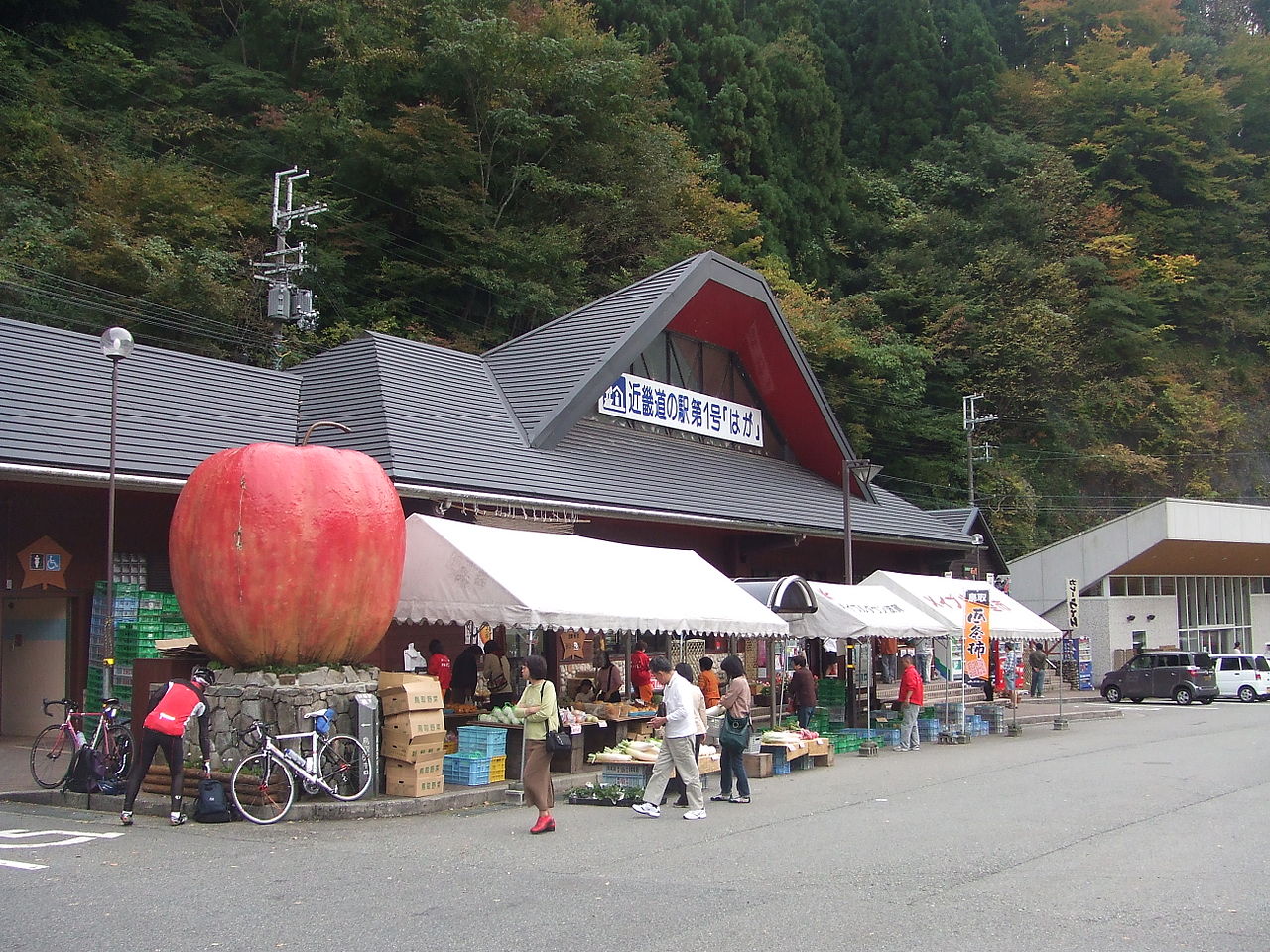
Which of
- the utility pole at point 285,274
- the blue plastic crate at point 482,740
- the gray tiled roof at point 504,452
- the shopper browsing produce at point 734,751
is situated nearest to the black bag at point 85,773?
the blue plastic crate at point 482,740

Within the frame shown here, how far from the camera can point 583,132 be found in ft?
110

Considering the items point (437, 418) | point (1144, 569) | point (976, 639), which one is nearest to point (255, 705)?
point (437, 418)

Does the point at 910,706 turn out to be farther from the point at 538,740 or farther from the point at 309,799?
the point at 309,799

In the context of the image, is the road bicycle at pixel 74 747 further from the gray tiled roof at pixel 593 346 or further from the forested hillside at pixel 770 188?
the forested hillside at pixel 770 188

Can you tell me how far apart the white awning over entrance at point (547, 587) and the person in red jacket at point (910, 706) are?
Result: 4625mm

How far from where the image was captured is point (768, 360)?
24.5m

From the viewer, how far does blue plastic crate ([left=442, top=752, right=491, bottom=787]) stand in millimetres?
12578

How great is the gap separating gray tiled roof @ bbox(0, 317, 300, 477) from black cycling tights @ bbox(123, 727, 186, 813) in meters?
3.95

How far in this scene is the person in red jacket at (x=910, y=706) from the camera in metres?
19.3

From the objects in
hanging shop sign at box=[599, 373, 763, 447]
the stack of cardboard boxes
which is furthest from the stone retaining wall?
hanging shop sign at box=[599, 373, 763, 447]

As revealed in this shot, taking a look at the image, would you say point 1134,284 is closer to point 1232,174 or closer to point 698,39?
point 1232,174

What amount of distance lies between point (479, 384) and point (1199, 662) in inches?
989

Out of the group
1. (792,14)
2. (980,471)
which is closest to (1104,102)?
(792,14)

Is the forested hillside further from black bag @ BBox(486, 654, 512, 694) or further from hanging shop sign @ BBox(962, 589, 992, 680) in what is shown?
hanging shop sign @ BBox(962, 589, 992, 680)
